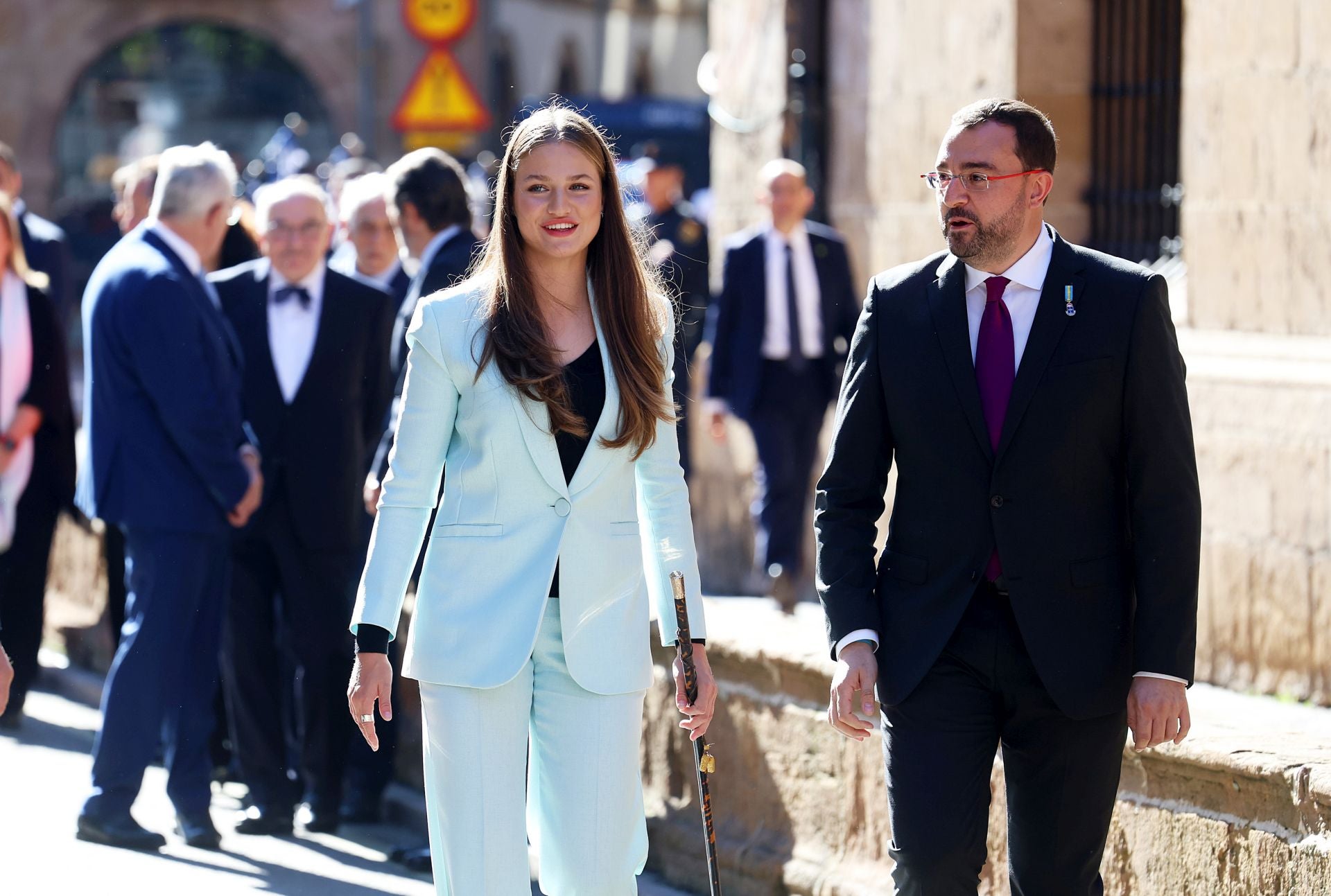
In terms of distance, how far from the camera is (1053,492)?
411 centimetres

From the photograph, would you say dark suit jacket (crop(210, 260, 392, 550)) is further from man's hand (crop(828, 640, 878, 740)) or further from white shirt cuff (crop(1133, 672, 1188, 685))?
white shirt cuff (crop(1133, 672, 1188, 685))

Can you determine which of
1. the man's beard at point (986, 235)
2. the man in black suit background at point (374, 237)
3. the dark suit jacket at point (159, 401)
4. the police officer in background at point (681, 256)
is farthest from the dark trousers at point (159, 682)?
the police officer in background at point (681, 256)

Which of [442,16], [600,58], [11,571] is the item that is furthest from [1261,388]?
[600,58]

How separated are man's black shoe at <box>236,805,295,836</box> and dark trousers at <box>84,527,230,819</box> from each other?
0.76ft

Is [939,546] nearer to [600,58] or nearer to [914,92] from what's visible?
[914,92]

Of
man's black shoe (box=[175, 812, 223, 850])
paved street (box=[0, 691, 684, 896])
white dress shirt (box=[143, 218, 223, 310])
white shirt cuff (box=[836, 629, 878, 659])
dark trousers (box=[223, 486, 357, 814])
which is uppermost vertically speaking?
white dress shirt (box=[143, 218, 223, 310])

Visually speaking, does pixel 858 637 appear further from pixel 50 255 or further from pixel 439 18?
pixel 439 18

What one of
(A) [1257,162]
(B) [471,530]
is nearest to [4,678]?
(B) [471,530]

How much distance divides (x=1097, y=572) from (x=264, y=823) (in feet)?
12.6

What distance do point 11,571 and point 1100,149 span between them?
16.1ft

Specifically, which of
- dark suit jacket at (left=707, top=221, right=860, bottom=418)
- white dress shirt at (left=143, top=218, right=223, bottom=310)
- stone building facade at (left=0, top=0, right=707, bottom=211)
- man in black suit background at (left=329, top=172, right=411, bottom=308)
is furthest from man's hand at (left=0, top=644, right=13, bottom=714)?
stone building facade at (left=0, top=0, right=707, bottom=211)

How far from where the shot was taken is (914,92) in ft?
31.9

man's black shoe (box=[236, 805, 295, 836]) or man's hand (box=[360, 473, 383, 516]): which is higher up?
man's hand (box=[360, 473, 383, 516])

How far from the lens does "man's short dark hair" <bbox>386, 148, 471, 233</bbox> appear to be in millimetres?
7105
